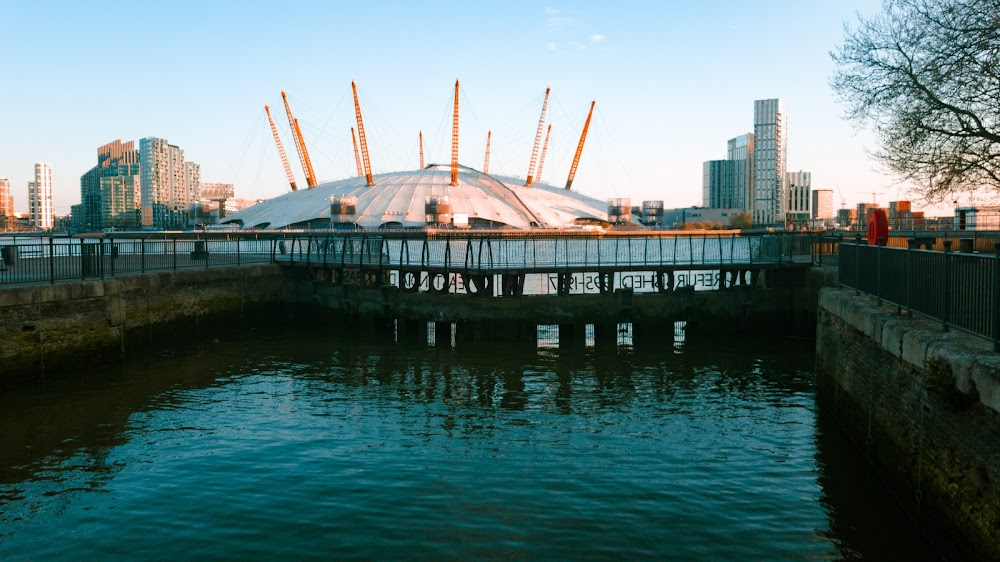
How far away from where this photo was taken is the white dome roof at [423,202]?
486 feet

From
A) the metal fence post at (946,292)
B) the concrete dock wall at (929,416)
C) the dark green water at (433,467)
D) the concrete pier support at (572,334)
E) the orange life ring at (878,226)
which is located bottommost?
the dark green water at (433,467)

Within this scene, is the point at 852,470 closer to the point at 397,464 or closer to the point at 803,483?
the point at 803,483

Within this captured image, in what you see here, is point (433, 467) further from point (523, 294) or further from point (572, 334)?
point (523, 294)

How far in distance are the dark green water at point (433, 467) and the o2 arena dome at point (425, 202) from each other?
110649mm

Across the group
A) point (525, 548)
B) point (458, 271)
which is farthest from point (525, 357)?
point (525, 548)

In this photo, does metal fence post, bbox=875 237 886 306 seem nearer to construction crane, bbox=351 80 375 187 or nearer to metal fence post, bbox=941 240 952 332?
metal fence post, bbox=941 240 952 332

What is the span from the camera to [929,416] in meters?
11.6

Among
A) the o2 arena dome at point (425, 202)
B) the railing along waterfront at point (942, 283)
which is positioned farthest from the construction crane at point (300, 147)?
the railing along waterfront at point (942, 283)

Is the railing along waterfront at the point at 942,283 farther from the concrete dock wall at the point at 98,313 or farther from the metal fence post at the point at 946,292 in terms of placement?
the concrete dock wall at the point at 98,313

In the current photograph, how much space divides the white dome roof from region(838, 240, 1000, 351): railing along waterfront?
126960mm

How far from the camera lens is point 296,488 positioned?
14.5 m

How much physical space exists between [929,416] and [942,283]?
2570mm

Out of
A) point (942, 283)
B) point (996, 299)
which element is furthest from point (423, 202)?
point (996, 299)

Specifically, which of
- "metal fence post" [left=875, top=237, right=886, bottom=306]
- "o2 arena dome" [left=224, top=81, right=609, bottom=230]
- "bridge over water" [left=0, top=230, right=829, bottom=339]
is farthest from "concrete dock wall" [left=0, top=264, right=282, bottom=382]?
"o2 arena dome" [left=224, top=81, right=609, bottom=230]
